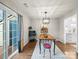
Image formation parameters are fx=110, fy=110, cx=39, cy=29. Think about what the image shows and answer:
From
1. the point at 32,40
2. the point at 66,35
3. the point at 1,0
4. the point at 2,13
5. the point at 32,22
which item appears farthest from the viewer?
the point at 32,22

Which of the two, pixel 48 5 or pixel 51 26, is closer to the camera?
pixel 48 5

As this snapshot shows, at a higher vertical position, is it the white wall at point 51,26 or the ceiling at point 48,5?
the ceiling at point 48,5

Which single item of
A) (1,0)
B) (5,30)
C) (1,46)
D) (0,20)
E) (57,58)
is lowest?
(57,58)

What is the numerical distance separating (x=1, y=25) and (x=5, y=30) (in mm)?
319

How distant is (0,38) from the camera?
3.64 meters

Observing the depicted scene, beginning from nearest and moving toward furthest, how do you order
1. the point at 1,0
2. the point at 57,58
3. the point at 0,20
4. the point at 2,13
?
the point at 1,0
the point at 0,20
the point at 2,13
the point at 57,58

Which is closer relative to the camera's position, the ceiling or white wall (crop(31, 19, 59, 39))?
the ceiling

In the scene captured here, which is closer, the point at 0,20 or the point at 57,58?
the point at 0,20

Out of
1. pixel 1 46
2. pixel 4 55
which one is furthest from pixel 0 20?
pixel 4 55

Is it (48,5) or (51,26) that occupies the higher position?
(48,5)

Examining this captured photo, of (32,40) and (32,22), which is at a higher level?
(32,22)

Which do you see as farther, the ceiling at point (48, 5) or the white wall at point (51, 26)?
the white wall at point (51, 26)

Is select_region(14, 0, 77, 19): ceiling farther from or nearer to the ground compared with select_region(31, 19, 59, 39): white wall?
farther from the ground

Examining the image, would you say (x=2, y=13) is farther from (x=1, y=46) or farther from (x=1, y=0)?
(x=1, y=46)
